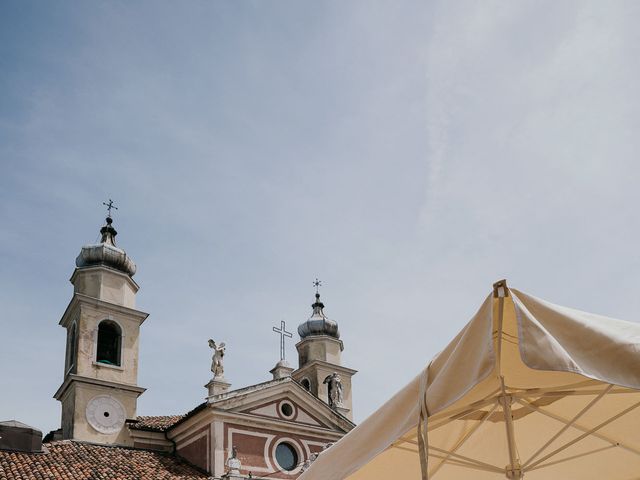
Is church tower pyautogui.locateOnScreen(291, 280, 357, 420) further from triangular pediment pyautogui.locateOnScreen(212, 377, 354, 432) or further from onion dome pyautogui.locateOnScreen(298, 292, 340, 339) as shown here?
triangular pediment pyautogui.locateOnScreen(212, 377, 354, 432)

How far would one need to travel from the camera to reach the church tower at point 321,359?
24656mm

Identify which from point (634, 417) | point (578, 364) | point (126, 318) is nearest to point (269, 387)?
point (126, 318)

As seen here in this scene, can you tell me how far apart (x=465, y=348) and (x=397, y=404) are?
2.01ft

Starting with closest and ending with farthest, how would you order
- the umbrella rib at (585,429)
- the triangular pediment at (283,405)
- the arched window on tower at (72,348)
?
the umbrella rib at (585,429) → the triangular pediment at (283,405) → the arched window on tower at (72,348)

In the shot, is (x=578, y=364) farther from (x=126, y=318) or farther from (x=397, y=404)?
(x=126, y=318)

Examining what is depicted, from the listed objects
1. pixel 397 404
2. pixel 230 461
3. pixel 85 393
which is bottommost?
pixel 397 404

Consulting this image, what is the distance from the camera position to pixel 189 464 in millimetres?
17844

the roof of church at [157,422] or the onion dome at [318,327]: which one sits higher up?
the onion dome at [318,327]

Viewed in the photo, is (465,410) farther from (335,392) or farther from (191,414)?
(335,392)

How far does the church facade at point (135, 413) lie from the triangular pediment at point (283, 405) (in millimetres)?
28

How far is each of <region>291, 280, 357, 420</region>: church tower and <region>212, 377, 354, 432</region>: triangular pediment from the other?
150 inches

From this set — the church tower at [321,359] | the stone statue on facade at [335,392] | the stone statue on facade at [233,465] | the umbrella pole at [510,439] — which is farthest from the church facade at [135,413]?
the umbrella pole at [510,439]

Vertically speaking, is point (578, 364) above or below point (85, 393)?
below

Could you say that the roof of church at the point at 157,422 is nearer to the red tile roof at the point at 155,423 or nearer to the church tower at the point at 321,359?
the red tile roof at the point at 155,423
